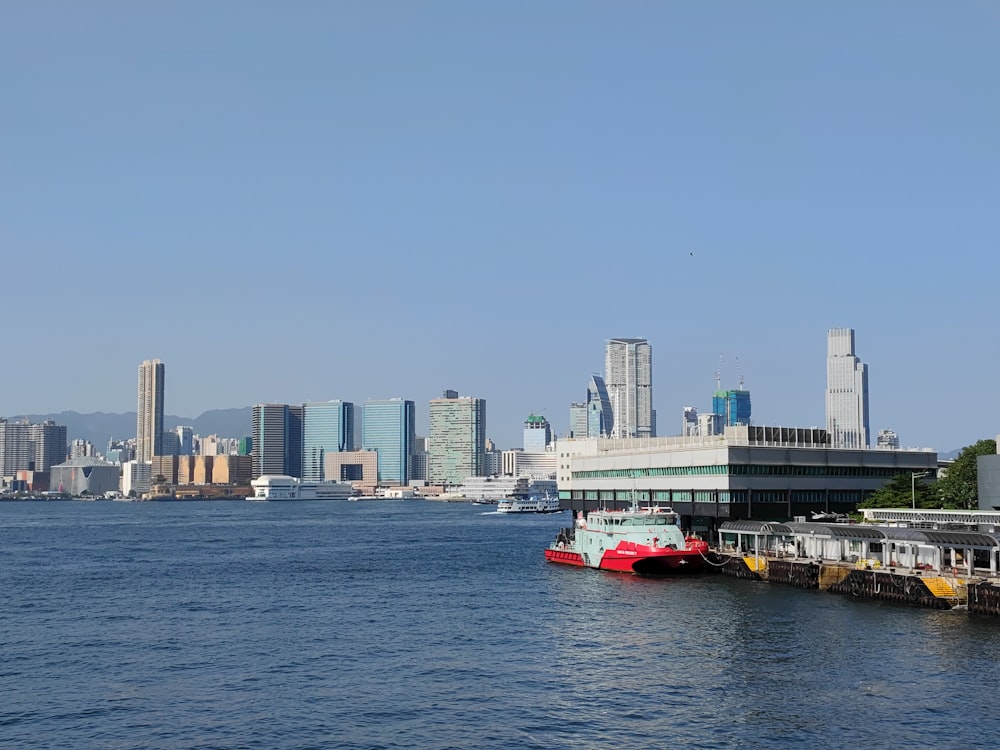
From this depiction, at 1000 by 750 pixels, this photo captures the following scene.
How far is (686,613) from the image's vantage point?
8719 centimetres

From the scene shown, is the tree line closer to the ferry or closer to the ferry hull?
the ferry hull

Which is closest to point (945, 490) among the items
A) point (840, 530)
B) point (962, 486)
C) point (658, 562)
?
point (962, 486)

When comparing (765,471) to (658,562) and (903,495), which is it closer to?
(903,495)

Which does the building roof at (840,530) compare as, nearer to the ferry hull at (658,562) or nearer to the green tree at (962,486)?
the ferry hull at (658,562)

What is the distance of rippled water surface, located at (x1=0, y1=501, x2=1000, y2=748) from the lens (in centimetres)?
5169

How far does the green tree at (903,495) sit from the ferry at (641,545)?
2498cm

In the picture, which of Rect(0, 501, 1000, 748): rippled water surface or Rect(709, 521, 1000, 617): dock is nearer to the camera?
Rect(0, 501, 1000, 748): rippled water surface

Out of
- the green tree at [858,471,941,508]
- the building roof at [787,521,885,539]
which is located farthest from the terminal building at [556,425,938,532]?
the building roof at [787,521,885,539]

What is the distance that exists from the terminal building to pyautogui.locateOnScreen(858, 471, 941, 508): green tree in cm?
399

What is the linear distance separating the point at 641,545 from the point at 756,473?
79.8ft

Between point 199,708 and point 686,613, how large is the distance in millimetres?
42492

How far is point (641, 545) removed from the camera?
116 metres

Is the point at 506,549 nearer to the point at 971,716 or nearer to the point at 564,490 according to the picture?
the point at 564,490

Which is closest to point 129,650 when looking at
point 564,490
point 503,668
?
point 503,668
